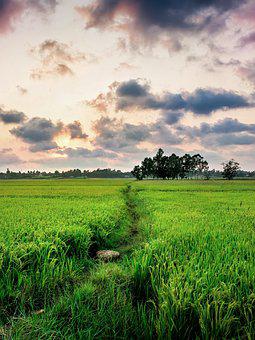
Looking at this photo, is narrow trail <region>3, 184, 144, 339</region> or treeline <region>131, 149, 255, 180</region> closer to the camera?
narrow trail <region>3, 184, 144, 339</region>

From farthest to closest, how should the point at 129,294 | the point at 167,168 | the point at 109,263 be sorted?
1. the point at 167,168
2. the point at 109,263
3. the point at 129,294

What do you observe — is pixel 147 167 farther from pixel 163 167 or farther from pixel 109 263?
pixel 109 263

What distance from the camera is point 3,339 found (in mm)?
3070

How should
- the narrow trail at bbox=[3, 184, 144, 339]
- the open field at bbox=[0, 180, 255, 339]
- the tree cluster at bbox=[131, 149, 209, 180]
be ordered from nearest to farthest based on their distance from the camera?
the open field at bbox=[0, 180, 255, 339]
the narrow trail at bbox=[3, 184, 144, 339]
the tree cluster at bbox=[131, 149, 209, 180]

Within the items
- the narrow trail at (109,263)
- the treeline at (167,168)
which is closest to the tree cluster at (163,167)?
the treeline at (167,168)

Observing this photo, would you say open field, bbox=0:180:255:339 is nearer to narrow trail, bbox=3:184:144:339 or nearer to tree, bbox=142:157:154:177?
narrow trail, bbox=3:184:144:339

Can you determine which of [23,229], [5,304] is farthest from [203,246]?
[23,229]

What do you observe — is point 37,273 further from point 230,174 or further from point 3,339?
point 230,174

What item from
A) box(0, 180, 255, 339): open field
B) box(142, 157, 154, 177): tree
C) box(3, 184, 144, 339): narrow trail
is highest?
box(142, 157, 154, 177): tree

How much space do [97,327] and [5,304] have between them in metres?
1.55

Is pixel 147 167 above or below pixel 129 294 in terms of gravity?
above

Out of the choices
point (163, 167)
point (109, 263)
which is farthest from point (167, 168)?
point (109, 263)

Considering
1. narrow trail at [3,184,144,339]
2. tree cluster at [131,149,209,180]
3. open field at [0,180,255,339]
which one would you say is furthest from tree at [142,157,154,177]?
open field at [0,180,255,339]

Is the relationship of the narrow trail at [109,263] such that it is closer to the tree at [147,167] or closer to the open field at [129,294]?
the open field at [129,294]
